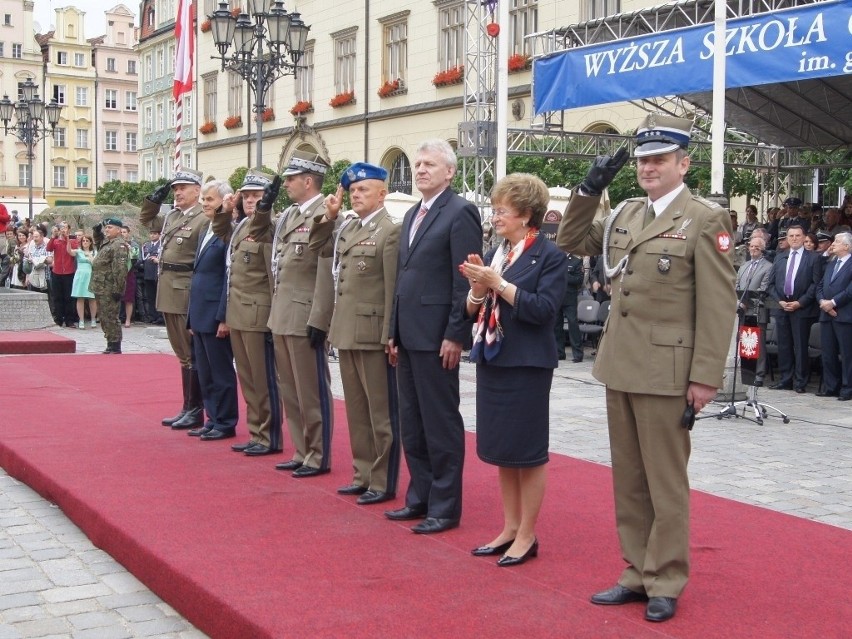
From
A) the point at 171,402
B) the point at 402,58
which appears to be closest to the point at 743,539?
the point at 171,402

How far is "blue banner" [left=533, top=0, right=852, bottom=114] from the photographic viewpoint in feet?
35.6

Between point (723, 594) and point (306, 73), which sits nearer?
point (723, 594)

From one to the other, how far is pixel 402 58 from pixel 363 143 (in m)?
2.71

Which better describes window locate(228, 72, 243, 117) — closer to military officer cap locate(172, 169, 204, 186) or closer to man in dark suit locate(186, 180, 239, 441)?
military officer cap locate(172, 169, 204, 186)

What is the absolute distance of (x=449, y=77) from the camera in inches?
1104

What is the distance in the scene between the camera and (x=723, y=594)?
178 inches

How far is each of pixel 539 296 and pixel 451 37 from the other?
2500 centimetres

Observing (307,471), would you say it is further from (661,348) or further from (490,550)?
(661,348)

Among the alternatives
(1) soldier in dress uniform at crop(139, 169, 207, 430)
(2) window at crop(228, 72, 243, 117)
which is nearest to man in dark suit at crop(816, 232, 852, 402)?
(1) soldier in dress uniform at crop(139, 169, 207, 430)

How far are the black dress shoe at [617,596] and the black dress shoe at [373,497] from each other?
1884 millimetres

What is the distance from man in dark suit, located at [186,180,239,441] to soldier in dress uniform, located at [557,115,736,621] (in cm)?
389

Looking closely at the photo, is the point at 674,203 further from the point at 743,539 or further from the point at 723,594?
the point at 743,539

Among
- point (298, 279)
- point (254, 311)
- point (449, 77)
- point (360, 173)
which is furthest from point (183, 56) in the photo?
point (449, 77)

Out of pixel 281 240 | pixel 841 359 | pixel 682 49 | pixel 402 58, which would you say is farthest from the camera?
pixel 402 58
